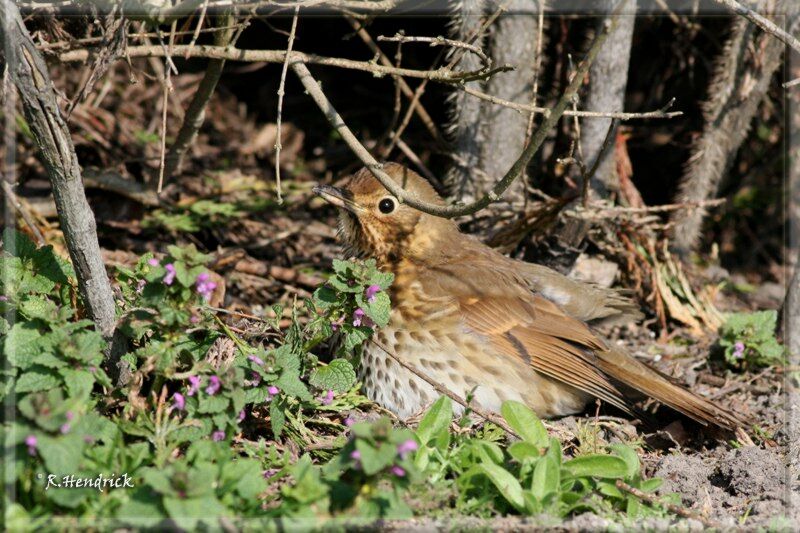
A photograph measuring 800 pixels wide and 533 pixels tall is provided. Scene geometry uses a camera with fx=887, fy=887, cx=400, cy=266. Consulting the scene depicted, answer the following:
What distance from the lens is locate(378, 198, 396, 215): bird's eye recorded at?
14.5ft

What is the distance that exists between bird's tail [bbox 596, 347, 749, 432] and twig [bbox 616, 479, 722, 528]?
0.87m

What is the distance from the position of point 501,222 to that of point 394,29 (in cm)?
184

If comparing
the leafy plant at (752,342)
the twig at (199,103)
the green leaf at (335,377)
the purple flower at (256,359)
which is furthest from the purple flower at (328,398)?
the leafy plant at (752,342)

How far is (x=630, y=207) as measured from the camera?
5457mm

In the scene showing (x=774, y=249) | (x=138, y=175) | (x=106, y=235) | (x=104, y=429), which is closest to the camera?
(x=104, y=429)

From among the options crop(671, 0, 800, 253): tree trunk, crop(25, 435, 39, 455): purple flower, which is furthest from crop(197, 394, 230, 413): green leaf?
crop(671, 0, 800, 253): tree trunk

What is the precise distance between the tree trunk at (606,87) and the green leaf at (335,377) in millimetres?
2384

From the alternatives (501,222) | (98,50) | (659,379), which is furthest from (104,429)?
(501,222)

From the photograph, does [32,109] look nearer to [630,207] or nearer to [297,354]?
[297,354]

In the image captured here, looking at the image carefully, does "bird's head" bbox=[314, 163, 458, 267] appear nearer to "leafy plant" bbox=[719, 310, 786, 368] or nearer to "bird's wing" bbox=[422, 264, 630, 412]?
"bird's wing" bbox=[422, 264, 630, 412]

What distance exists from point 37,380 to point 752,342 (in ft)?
11.5

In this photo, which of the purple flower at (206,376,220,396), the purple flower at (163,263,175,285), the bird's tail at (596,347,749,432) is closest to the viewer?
the purple flower at (163,263,175,285)

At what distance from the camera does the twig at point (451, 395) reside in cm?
347

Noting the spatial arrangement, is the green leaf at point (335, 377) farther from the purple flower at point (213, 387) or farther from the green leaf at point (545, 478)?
the green leaf at point (545, 478)
